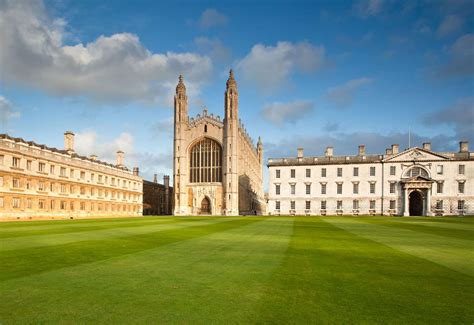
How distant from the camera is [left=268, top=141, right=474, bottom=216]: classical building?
56688 mm

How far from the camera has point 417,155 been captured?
58062 mm

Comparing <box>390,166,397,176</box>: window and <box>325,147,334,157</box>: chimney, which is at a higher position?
<box>325,147,334,157</box>: chimney

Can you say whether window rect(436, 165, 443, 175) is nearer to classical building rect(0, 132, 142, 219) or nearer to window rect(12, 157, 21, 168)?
classical building rect(0, 132, 142, 219)

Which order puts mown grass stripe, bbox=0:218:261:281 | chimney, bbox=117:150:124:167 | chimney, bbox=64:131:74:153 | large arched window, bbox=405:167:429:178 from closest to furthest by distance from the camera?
1. mown grass stripe, bbox=0:218:261:281
2. chimney, bbox=64:131:74:153
3. large arched window, bbox=405:167:429:178
4. chimney, bbox=117:150:124:167

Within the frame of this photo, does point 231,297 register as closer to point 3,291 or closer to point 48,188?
point 3,291

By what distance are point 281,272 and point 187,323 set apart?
3994 millimetres

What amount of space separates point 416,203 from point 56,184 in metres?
62.8

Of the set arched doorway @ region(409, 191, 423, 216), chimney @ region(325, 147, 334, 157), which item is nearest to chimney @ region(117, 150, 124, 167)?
chimney @ region(325, 147, 334, 157)

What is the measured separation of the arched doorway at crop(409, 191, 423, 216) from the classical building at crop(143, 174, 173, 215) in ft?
185

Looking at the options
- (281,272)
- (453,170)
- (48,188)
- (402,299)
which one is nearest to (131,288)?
(281,272)

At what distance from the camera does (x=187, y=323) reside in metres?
5.01

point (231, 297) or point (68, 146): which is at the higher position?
point (68, 146)

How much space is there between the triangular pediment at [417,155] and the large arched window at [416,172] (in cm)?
182

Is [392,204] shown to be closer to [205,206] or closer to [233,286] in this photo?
[205,206]
